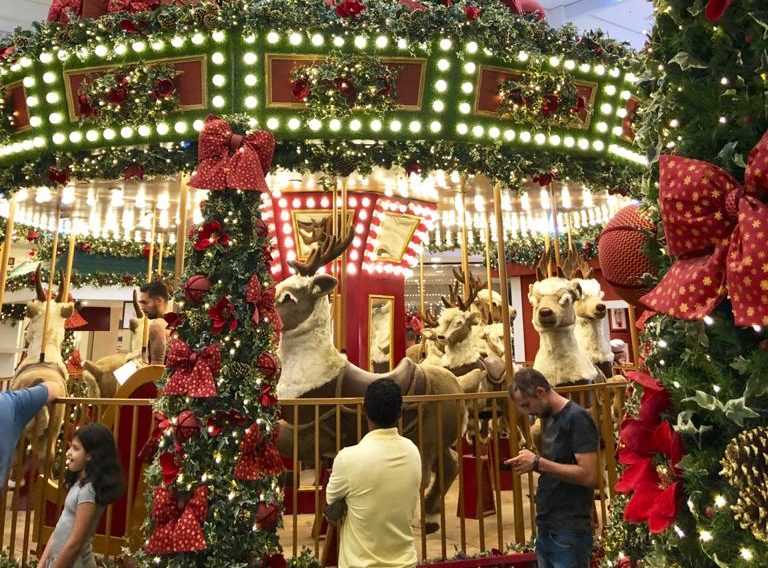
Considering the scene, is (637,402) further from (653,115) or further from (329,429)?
(329,429)

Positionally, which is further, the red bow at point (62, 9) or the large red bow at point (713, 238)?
the red bow at point (62, 9)

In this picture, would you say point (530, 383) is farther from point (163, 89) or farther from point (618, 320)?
point (618, 320)

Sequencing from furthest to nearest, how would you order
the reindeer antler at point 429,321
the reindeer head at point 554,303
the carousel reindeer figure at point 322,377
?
the reindeer antler at point 429,321 → the reindeer head at point 554,303 → the carousel reindeer figure at point 322,377

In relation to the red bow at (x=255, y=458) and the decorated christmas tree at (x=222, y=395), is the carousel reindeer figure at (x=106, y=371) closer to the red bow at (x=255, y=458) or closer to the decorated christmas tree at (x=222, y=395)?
the decorated christmas tree at (x=222, y=395)

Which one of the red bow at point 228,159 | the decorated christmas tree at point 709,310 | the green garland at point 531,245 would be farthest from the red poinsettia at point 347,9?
the green garland at point 531,245

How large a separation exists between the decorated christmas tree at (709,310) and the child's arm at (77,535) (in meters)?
2.64

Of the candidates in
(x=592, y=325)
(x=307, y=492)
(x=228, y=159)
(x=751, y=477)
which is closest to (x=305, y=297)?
(x=228, y=159)

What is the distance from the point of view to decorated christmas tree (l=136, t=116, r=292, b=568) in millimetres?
3713

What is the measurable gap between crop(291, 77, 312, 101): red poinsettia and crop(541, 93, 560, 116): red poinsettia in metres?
2.31

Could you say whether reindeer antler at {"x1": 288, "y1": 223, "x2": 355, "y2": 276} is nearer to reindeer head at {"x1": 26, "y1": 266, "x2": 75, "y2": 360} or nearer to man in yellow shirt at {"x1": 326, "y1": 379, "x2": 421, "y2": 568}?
man in yellow shirt at {"x1": 326, "y1": 379, "x2": 421, "y2": 568}

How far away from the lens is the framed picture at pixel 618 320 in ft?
56.3

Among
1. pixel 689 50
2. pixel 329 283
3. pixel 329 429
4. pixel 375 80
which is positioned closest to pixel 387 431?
pixel 689 50

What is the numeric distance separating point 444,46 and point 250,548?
451 cm

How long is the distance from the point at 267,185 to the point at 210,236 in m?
1.77
